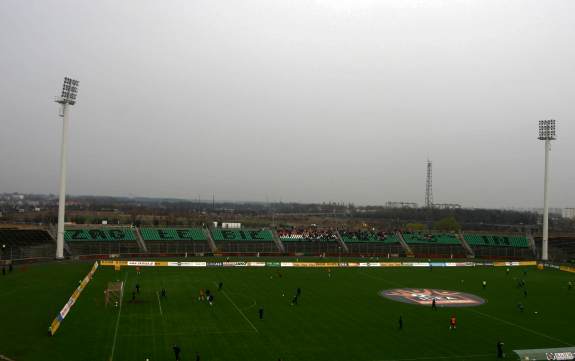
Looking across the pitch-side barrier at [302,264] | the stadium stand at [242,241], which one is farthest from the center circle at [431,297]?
the stadium stand at [242,241]

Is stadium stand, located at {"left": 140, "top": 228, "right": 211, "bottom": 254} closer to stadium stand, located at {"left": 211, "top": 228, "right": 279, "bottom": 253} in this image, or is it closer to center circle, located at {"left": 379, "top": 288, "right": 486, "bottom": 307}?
stadium stand, located at {"left": 211, "top": 228, "right": 279, "bottom": 253}

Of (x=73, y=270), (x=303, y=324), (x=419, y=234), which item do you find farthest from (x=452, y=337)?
(x=419, y=234)

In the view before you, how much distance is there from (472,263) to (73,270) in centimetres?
5935

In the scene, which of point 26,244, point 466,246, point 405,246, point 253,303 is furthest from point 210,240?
point 466,246

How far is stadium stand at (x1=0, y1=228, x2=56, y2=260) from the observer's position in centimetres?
6706

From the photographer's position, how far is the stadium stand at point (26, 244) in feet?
220

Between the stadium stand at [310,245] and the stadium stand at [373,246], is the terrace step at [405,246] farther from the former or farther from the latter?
the stadium stand at [310,245]

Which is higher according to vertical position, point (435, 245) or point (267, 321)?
point (435, 245)

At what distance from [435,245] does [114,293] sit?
66253mm

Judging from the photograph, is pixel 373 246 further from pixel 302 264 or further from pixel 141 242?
pixel 141 242

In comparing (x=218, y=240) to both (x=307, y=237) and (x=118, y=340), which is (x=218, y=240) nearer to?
Result: (x=307, y=237)

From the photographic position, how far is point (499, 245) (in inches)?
3706

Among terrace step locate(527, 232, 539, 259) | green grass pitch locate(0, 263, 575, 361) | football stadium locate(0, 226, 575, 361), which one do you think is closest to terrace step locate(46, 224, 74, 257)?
football stadium locate(0, 226, 575, 361)

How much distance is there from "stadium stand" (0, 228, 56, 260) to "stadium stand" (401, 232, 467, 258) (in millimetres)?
62976
